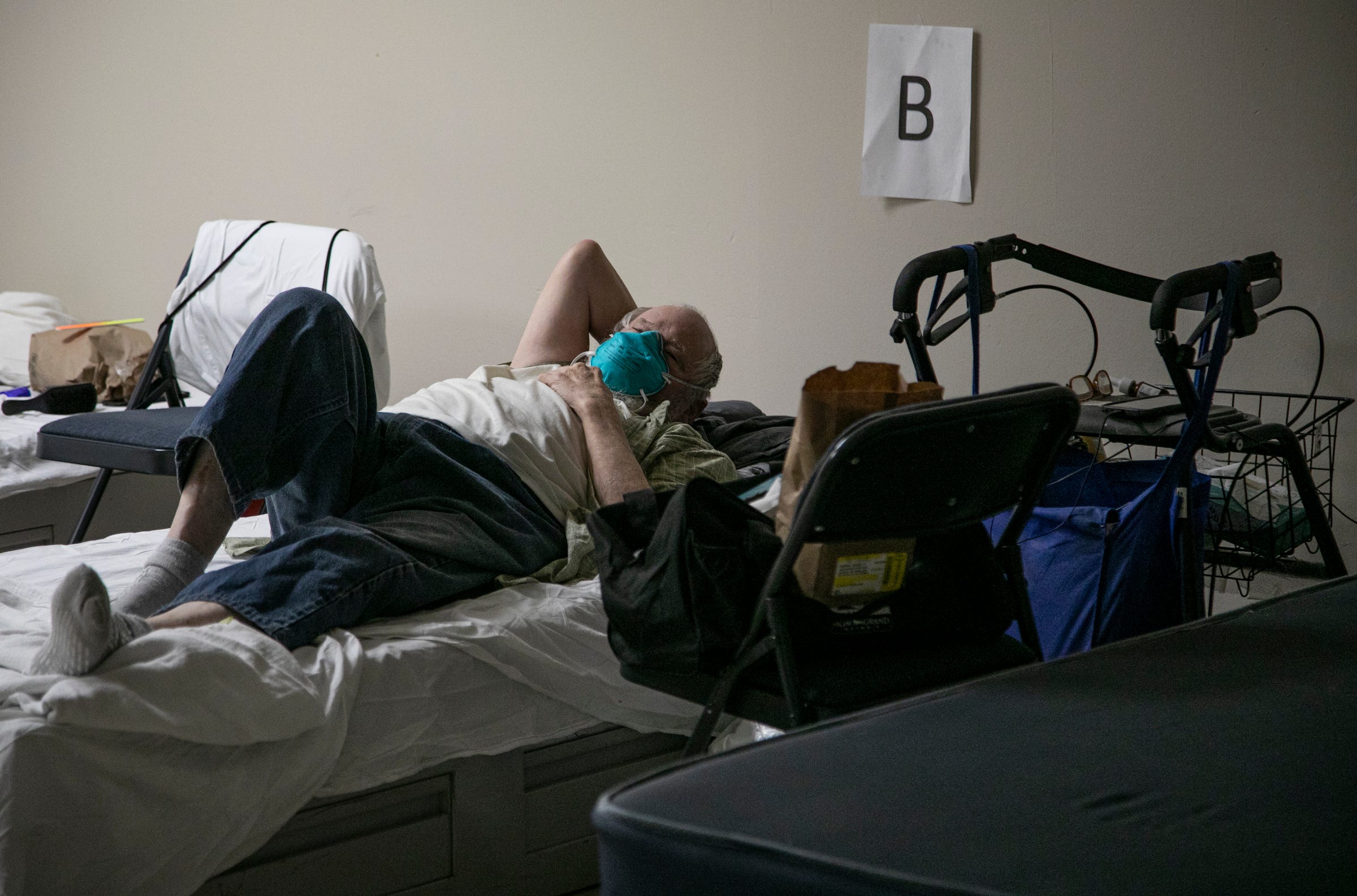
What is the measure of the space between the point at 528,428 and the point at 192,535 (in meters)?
0.55

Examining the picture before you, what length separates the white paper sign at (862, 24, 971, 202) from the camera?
2.52 meters

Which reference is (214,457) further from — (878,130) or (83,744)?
(878,130)

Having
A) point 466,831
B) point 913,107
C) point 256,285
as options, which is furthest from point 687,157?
point 466,831

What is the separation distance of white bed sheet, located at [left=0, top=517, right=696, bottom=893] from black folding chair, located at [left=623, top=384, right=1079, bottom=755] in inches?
11.4

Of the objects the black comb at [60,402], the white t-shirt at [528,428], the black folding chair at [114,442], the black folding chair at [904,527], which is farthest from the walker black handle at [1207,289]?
the black comb at [60,402]

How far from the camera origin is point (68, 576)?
997mm

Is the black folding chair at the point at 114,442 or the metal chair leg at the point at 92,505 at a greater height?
the black folding chair at the point at 114,442

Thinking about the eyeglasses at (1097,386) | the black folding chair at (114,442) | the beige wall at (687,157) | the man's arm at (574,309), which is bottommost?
the black folding chair at (114,442)

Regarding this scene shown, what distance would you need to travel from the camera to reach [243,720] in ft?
3.52

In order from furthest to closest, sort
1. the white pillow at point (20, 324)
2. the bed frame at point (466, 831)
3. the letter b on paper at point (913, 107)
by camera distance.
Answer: the white pillow at point (20, 324) → the letter b on paper at point (913, 107) → the bed frame at point (466, 831)

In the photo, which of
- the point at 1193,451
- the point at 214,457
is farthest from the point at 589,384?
the point at 1193,451

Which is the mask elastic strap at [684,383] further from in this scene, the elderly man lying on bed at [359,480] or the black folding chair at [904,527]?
the black folding chair at [904,527]

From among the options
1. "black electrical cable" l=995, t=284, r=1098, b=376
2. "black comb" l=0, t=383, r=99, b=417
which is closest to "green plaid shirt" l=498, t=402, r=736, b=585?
"black electrical cable" l=995, t=284, r=1098, b=376

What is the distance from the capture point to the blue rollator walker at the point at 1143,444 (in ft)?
4.17
